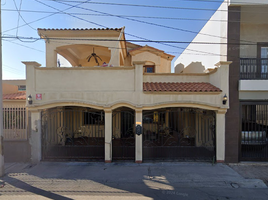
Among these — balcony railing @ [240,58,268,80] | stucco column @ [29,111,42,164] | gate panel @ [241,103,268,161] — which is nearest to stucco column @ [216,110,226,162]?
gate panel @ [241,103,268,161]

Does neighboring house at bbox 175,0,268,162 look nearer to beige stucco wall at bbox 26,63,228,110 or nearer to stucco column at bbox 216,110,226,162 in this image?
stucco column at bbox 216,110,226,162

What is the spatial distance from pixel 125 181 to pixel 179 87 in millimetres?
4270

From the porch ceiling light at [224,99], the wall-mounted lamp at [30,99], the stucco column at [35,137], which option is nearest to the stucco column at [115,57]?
the wall-mounted lamp at [30,99]

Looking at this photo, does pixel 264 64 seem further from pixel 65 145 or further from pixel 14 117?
pixel 14 117

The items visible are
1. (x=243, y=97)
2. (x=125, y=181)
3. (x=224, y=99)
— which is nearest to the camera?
(x=125, y=181)

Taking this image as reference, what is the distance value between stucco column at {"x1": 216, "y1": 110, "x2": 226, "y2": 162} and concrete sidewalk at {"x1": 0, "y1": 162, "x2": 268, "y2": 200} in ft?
1.34

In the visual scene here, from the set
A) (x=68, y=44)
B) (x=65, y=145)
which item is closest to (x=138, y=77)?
(x=65, y=145)

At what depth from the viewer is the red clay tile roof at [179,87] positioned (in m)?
6.05

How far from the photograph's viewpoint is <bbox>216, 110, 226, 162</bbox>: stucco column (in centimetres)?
618

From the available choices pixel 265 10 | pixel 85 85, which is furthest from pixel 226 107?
pixel 85 85

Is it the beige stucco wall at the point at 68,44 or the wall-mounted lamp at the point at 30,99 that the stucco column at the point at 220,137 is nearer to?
the beige stucco wall at the point at 68,44

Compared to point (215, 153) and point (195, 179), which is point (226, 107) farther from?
point (195, 179)

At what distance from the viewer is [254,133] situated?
20.8 feet

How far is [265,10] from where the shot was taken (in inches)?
258
